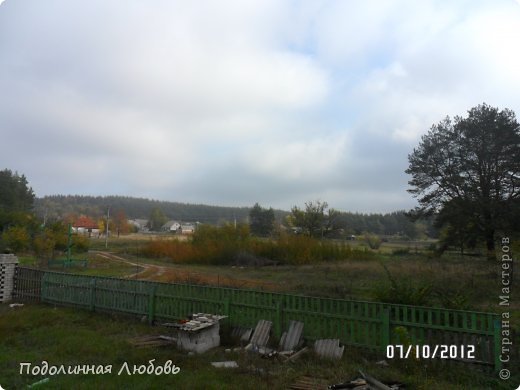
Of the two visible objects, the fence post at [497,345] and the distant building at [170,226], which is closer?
the fence post at [497,345]

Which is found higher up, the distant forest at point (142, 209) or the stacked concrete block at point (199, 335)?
the distant forest at point (142, 209)

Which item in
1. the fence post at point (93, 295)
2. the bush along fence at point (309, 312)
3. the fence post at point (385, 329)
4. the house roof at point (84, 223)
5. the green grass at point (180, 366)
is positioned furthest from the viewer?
the house roof at point (84, 223)

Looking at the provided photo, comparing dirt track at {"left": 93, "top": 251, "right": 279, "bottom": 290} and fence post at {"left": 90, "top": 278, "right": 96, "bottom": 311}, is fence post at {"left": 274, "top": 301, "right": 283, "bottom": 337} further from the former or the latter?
dirt track at {"left": 93, "top": 251, "right": 279, "bottom": 290}

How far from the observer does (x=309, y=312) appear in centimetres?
727

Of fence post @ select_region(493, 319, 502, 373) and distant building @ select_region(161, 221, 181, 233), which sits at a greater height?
fence post @ select_region(493, 319, 502, 373)

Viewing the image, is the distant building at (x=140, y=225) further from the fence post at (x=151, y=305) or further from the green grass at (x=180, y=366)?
the green grass at (x=180, y=366)

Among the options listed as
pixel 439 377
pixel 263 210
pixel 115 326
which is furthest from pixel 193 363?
pixel 263 210

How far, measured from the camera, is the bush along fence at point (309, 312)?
6.06m

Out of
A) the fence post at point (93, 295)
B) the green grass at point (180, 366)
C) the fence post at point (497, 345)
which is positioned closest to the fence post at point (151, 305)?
the green grass at point (180, 366)

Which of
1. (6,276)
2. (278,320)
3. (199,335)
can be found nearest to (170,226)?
(6,276)

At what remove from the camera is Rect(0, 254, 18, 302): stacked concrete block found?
12000mm

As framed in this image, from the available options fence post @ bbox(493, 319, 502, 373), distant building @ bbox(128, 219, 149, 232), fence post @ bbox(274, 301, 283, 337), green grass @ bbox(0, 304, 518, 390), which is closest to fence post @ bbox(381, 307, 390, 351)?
green grass @ bbox(0, 304, 518, 390)

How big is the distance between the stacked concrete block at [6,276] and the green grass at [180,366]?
13.6 ft

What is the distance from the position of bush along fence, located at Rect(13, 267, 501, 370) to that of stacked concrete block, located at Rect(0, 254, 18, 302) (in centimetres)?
232
